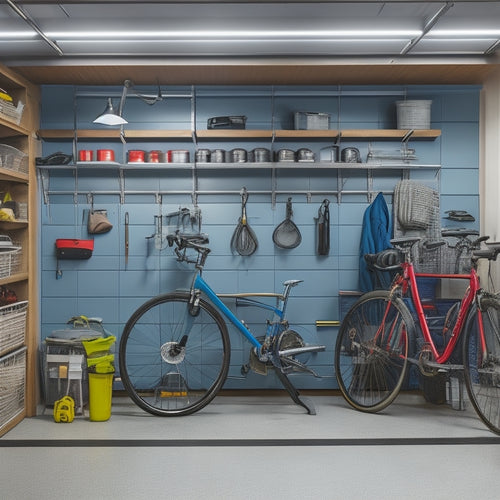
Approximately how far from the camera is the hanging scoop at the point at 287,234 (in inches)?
198

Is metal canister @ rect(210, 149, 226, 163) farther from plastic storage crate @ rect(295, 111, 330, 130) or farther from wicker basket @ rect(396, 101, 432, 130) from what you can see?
wicker basket @ rect(396, 101, 432, 130)

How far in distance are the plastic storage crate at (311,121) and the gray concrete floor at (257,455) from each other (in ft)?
7.51

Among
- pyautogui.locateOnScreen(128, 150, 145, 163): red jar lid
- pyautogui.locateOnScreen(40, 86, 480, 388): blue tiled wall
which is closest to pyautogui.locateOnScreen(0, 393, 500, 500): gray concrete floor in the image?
pyautogui.locateOnScreen(40, 86, 480, 388): blue tiled wall

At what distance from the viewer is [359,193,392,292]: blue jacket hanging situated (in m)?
4.91

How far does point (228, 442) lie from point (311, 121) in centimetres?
267

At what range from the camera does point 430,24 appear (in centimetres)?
384

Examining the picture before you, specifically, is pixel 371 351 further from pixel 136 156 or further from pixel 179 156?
pixel 136 156

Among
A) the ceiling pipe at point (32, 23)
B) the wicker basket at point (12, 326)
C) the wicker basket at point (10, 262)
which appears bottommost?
the wicker basket at point (12, 326)

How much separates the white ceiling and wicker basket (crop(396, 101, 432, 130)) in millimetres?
490

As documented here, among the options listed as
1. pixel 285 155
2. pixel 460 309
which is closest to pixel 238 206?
pixel 285 155

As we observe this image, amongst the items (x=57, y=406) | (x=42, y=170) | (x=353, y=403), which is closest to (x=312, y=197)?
(x=353, y=403)

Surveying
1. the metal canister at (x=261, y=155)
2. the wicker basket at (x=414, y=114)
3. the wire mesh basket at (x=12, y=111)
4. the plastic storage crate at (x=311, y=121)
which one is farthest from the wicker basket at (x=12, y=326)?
the wicker basket at (x=414, y=114)

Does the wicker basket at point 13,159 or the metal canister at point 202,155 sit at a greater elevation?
the metal canister at point 202,155

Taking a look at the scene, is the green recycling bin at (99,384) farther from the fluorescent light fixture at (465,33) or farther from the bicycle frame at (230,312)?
the fluorescent light fixture at (465,33)
